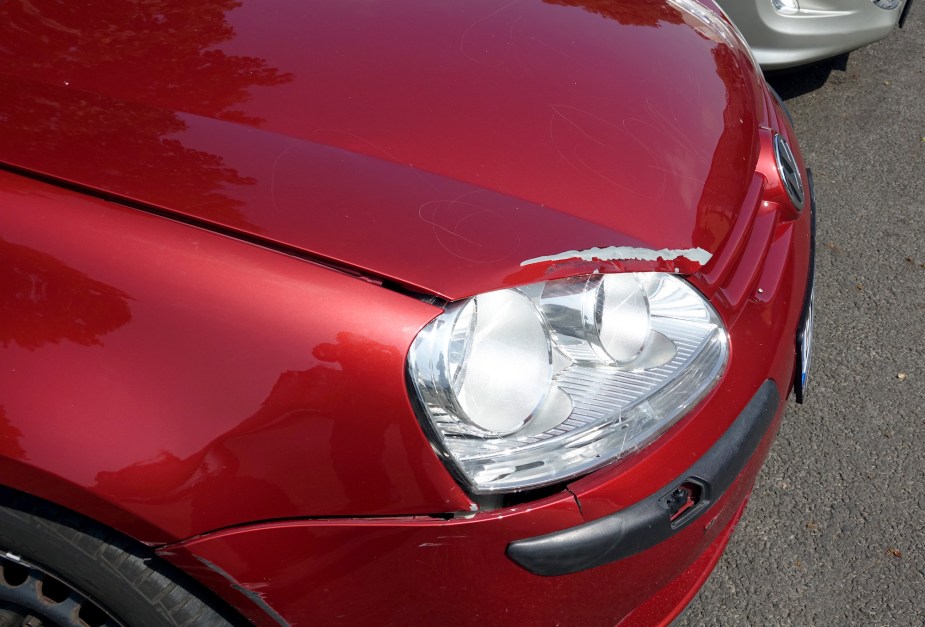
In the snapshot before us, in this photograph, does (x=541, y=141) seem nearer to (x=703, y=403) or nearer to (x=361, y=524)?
(x=703, y=403)

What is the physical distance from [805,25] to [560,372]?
2690 mm

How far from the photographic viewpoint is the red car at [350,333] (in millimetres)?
1177

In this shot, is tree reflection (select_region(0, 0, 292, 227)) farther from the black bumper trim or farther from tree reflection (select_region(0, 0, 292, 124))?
the black bumper trim

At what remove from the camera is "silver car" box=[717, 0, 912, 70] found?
3387 mm

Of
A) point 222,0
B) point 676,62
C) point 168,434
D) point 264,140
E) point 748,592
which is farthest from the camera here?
point 748,592

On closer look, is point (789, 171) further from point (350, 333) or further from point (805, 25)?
point (805, 25)

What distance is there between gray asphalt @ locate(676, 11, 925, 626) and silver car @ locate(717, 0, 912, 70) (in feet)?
1.15

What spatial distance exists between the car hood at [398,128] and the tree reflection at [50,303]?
0.13 m

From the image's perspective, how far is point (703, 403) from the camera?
143 centimetres

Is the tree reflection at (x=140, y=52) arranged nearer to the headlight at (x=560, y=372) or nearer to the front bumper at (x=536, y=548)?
the headlight at (x=560, y=372)

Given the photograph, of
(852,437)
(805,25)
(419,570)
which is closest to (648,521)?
(419,570)

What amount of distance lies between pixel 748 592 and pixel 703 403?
2.68 ft

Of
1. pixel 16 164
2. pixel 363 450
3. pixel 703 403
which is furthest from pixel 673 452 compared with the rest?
pixel 16 164

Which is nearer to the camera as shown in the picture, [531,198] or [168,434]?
[168,434]
